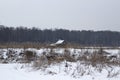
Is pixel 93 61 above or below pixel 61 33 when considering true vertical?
below

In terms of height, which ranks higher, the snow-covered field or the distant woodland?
the distant woodland

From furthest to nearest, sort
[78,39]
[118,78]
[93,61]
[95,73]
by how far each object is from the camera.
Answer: [78,39], [93,61], [95,73], [118,78]

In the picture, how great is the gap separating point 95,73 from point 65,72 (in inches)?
54.6

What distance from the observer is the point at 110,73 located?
9.33m

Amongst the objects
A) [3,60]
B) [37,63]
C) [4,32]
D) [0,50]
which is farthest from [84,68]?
[4,32]

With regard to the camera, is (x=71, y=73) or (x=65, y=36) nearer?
(x=71, y=73)

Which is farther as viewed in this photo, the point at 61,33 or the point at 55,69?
the point at 61,33

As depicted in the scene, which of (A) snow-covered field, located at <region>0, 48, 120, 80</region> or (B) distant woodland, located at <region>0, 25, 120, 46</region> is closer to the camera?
(A) snow-covered field, located at <region>0, 48, 120, 80</region>

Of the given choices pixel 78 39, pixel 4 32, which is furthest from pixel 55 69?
pixel 78 39

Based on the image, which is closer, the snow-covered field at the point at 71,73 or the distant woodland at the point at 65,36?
the snow-covered field at the point at 71,73

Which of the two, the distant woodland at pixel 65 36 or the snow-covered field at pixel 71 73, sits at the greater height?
the distant woodland at pixel 65 36

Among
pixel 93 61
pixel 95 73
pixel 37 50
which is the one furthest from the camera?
pixel 37 50

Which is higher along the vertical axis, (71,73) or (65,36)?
(65,36)

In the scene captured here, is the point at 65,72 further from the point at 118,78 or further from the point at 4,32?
the point at 4,32
